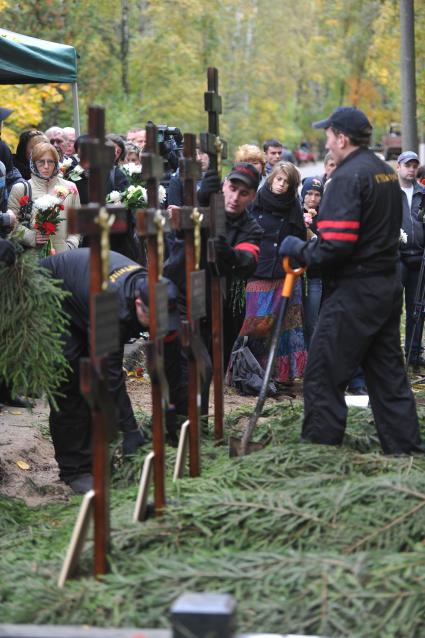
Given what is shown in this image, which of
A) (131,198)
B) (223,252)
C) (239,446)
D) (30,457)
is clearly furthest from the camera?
(131,198)

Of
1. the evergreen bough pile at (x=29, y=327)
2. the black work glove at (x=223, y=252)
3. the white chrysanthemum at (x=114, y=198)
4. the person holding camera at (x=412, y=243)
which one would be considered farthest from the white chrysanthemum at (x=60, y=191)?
the person holding camera at (x=412, y=243)

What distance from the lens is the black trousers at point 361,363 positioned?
246 inches

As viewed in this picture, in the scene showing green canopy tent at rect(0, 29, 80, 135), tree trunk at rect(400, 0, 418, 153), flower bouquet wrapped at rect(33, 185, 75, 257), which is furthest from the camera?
tree trunk at rect(400, 0, 418, 153)

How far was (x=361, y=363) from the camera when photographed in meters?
6.42

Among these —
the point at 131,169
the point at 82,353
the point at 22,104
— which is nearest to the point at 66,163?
the point at 131,169

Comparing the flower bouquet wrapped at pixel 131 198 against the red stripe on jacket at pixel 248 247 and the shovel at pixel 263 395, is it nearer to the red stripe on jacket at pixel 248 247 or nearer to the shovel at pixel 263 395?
the red stripe on jacket at pixel 248 247

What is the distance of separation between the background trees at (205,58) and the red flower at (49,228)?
9.73 m

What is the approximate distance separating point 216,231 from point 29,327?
128 centimetres

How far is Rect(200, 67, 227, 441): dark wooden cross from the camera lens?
6634mm

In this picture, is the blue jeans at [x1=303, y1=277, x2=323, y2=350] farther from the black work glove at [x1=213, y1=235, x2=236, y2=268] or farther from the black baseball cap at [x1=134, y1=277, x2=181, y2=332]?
the black baseball cap at [x1=134, y1=277, x2=181, y2=332]

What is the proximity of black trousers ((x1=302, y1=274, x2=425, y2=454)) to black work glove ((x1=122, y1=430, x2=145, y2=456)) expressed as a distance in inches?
36.3

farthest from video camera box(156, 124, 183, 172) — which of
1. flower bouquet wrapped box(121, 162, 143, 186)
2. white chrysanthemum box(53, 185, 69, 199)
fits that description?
white chrysanthemum box(53, 185, 69, 199)

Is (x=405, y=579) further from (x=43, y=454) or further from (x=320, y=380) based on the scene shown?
(x=43, y=454)

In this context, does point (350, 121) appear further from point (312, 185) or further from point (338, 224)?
point (312, 185)
